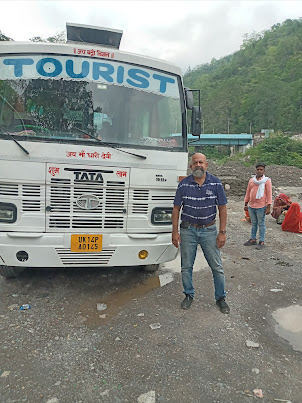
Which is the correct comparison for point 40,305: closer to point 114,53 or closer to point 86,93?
point 86,93

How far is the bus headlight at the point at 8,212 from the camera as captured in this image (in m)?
3.64

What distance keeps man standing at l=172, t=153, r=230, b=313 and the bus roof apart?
140cm

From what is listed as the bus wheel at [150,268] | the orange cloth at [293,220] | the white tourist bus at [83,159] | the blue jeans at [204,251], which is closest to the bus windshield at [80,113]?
the white tourist bus at [83,159]

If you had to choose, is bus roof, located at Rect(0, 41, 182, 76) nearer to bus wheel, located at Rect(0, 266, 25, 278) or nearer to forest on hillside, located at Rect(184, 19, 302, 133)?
bus wheel, located at Rect(0, 266, 25, 278)

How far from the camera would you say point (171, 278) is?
4.90 meters

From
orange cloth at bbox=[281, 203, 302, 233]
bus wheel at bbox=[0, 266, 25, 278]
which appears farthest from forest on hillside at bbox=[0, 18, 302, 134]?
bus wheel at bbox=[0, 266, 25, 278]

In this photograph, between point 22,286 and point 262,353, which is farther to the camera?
point 22,286

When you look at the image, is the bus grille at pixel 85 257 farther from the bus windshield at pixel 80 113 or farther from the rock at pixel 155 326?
the bus windshield at pixel 80 113

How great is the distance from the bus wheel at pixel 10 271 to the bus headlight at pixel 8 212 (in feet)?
3.47

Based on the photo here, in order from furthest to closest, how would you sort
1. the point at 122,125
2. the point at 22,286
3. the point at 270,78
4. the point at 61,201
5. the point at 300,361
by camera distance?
the point at 270,78, the point at 22,286, the point at 122,125, the point at 61,201, the point at 300,361

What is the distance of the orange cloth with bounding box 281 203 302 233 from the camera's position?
26.5ft

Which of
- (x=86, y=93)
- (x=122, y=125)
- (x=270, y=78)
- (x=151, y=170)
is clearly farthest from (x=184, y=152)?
(x=270, y=78)

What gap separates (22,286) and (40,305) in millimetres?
656

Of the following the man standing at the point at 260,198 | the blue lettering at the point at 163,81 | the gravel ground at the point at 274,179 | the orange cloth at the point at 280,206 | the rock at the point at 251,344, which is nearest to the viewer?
the rock at the point at 251,344
